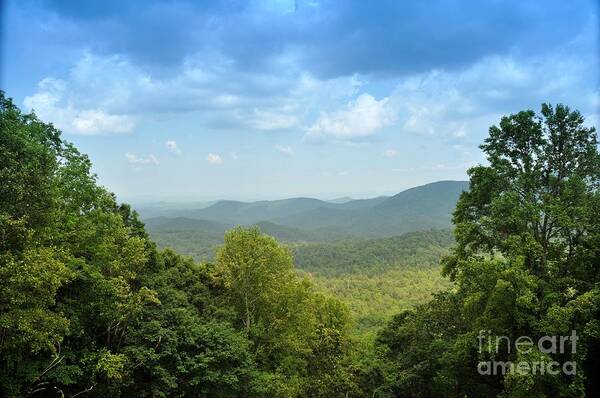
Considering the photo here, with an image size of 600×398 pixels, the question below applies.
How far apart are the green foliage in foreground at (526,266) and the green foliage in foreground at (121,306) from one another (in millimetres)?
7036

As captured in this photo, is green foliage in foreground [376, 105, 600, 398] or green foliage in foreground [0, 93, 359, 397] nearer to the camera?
green foliage in foreground [0, 93, 359, 397]

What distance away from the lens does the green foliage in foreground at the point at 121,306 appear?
11.1 metres

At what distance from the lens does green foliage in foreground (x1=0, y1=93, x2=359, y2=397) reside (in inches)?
439

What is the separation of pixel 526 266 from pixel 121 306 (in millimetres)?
15245

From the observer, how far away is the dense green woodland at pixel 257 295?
1175 centimetres

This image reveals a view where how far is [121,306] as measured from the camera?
15359 millimetres

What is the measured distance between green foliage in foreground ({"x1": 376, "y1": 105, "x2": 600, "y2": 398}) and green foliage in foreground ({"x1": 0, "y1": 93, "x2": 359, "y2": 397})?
7036 millimetres

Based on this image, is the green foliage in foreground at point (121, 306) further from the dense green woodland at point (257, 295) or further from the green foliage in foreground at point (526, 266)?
the green foliage in foreground at point (526, 266)

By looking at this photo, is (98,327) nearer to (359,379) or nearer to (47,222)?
(47,222)

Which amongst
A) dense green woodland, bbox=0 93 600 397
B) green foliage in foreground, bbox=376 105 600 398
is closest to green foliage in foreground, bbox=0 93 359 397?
dense green woodland, bbox=0 93 600 397

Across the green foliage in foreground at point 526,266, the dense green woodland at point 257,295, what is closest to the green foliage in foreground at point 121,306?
the dense green woodland at point 257,295

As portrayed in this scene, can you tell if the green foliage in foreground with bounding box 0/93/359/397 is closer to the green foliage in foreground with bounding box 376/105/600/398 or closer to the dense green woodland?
the dense green woodland

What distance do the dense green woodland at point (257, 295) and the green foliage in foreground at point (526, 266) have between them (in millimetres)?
57

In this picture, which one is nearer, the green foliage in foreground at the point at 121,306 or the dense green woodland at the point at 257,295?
the green foliage in foreground at the point at 121,306
